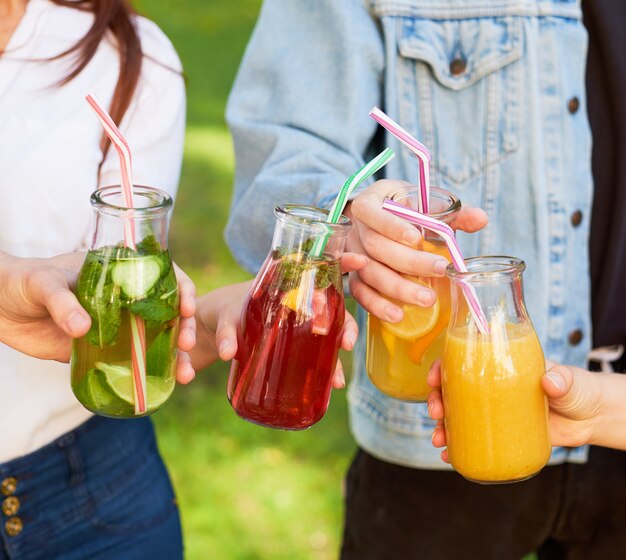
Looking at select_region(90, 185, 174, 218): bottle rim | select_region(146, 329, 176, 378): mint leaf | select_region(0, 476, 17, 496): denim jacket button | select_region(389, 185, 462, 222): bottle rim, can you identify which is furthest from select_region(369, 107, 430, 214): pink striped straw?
select_region(0, 476, 17, 496): denim jacket button

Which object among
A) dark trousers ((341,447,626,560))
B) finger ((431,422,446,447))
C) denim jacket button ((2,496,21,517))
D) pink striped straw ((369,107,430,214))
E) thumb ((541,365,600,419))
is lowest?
dark trousers ((341,447,626,560))

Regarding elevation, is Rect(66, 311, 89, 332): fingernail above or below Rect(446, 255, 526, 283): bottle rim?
below

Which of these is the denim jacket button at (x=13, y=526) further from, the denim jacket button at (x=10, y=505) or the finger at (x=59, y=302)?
the finger at (x=59, y=302)

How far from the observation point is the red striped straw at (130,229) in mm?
1354

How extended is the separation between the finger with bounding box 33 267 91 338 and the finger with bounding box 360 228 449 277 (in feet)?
1.56

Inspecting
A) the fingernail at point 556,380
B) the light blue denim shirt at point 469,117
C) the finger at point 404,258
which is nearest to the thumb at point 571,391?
the fingernail at point 556,380

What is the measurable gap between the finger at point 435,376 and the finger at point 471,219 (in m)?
0.24

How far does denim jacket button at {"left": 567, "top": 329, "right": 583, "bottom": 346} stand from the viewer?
191 centimetres

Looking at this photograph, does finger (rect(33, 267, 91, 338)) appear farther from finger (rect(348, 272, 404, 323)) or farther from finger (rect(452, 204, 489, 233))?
finger (rect(452, 204, 489, 233))

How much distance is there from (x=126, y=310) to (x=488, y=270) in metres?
0.54

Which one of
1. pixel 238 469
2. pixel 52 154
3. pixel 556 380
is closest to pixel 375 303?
pixel 556 380

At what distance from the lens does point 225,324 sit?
1508 millimetres

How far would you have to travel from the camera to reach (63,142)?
1673mm

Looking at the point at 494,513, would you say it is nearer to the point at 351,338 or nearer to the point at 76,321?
the point at 351,338
